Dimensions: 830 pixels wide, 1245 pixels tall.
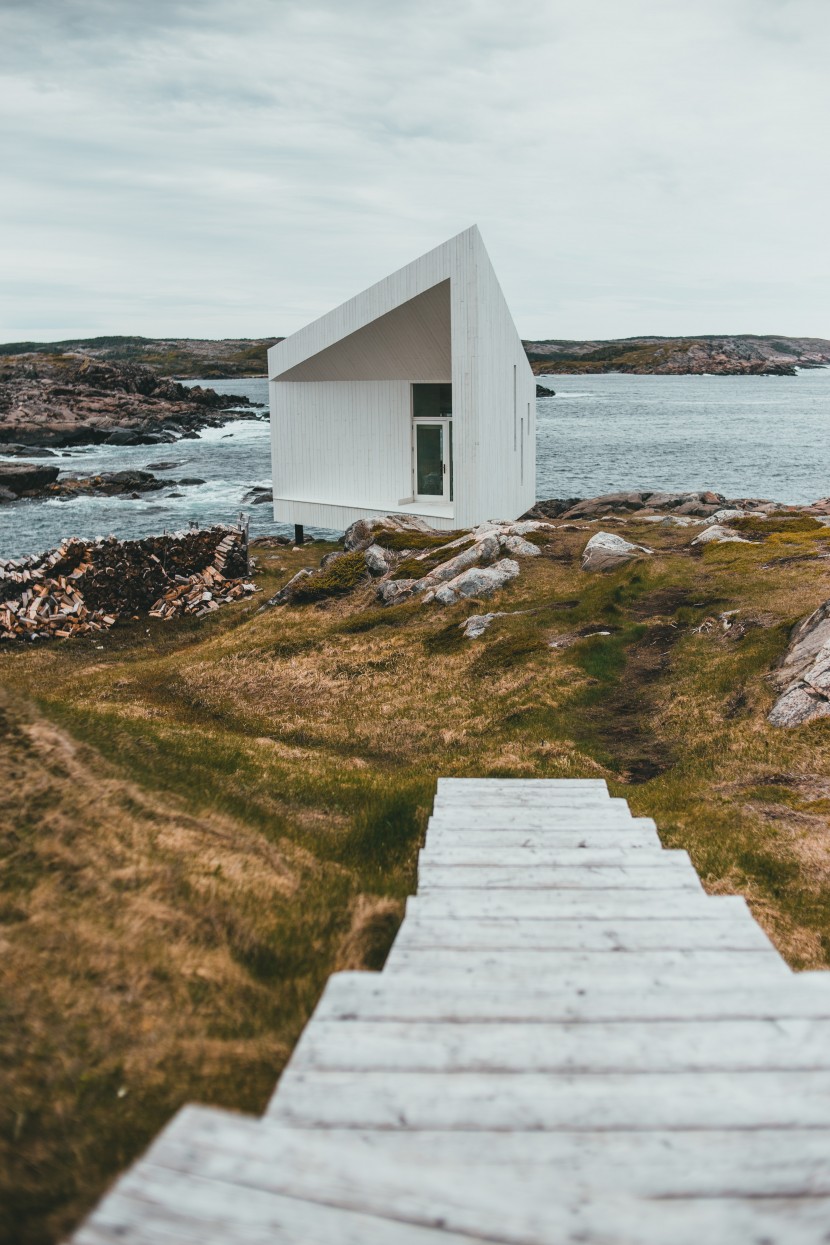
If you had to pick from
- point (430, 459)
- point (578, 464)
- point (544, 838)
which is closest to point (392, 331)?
point (430, 459)

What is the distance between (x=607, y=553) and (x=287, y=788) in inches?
485

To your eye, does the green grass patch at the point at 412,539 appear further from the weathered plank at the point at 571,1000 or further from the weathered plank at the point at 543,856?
the weathered plank at the point at 571,1000

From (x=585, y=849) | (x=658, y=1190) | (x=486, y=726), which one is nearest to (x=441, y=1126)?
(x=658, y=1190)

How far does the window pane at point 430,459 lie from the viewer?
28.7 m

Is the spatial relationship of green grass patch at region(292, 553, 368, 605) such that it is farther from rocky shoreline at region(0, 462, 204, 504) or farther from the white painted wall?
rocky shoreline at region(0, 462, 204, 504)

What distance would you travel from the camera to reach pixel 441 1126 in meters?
2.95

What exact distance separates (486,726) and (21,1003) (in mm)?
8910

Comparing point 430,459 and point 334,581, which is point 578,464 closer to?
point 430,459

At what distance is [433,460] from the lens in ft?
95.2

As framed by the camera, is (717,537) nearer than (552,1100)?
No

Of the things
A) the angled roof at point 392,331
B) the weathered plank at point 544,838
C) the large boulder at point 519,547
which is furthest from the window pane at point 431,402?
the weathered plank at point 544,838

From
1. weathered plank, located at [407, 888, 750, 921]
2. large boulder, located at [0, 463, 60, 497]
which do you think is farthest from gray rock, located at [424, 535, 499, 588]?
large boulder, located at [0, 463, 60, 497]

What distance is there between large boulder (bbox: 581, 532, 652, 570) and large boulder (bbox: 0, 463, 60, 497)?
1620 inches

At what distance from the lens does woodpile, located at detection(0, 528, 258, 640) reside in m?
21.2
